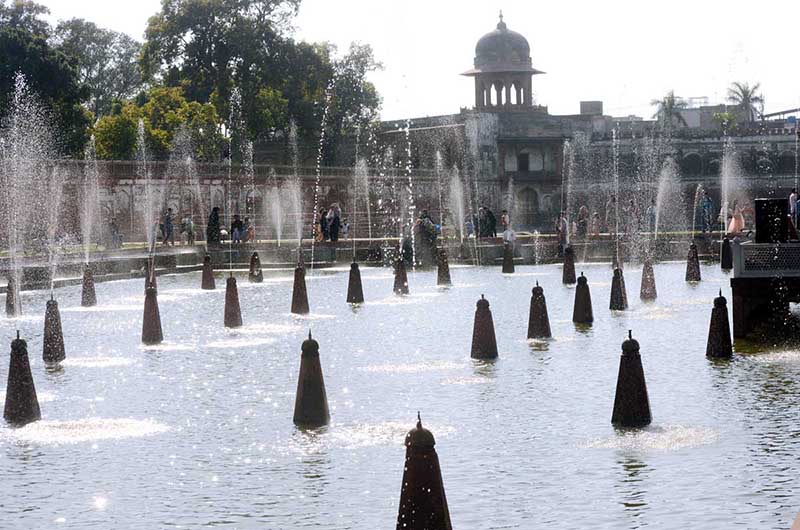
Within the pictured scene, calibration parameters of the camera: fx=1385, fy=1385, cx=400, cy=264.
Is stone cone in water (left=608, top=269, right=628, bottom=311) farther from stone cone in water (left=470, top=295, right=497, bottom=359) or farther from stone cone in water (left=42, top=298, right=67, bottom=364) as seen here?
stone cone in water (left=42, top=298, right=67, bottom=364)

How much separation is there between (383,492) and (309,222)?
56.0m

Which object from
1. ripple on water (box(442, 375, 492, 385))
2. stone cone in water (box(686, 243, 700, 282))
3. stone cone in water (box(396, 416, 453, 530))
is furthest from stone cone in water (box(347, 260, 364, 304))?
stone cone in water (box(396, 416, 453, 530))

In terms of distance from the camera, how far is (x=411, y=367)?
16.0m

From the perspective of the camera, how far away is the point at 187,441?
11469mm

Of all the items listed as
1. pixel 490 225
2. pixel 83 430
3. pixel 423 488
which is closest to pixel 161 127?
pixel 490 225

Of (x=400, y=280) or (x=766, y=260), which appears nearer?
(x=766, y=260)

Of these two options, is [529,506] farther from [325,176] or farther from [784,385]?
[325,176]

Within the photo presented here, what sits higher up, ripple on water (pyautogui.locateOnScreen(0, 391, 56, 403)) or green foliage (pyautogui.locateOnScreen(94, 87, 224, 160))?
green foliage (pyautogui.locateOnScreen(94, 87, 224, 160))

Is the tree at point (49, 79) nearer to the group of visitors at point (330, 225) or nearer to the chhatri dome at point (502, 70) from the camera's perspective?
the group of visitors at point (330, 225)

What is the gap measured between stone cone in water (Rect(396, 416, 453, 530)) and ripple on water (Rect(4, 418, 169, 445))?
186 inches

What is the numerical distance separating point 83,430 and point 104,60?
88.2 meters

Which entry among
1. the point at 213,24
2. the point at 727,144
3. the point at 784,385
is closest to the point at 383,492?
the point at 784,385

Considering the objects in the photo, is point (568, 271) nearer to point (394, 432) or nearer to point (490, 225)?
point (394, 432)

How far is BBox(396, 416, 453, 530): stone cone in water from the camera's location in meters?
7.55
